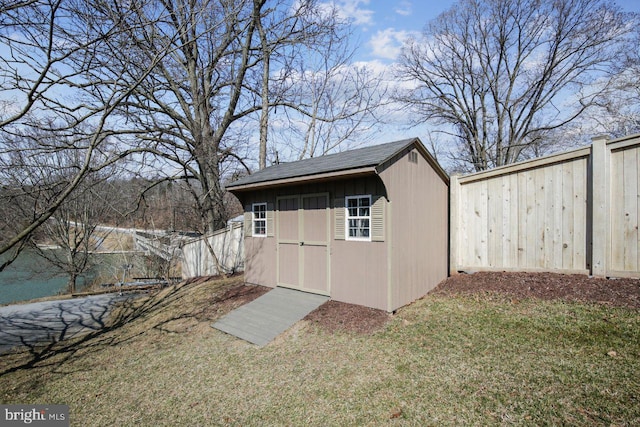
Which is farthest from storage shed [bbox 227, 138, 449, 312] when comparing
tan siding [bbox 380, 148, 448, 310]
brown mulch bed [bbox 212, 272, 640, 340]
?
brown mulch bed [bbox 212, 272, 640, 340]

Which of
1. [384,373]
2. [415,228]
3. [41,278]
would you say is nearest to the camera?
[384,373]

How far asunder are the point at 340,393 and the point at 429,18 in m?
18.4

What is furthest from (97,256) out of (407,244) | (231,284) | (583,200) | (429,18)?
(429,18)

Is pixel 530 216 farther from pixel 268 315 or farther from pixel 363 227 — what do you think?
pixel 268 315

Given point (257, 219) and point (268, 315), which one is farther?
A: point (257, 219)

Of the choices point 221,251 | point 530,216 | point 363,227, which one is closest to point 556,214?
point 530,216

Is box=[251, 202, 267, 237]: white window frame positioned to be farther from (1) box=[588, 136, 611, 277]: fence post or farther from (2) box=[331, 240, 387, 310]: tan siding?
(1) box=[588, 136, 611, 277]: fence post

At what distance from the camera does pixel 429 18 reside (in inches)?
634

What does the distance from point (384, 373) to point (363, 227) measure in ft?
8.08

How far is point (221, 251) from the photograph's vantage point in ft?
34.0

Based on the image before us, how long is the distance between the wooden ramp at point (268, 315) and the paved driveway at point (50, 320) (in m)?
3.32

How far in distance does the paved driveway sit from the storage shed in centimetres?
414

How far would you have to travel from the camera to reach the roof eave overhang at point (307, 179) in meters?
5.03

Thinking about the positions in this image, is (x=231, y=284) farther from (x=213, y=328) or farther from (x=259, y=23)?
(x=259, y=23)
